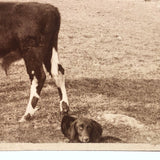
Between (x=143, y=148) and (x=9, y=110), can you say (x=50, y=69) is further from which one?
(x=143, y=148)

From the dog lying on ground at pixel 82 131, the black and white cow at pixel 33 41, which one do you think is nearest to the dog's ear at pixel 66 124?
the dog lying on ground at pixel 82 131

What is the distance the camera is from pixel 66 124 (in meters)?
4.59

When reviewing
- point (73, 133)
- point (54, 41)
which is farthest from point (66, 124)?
point (54, 41)

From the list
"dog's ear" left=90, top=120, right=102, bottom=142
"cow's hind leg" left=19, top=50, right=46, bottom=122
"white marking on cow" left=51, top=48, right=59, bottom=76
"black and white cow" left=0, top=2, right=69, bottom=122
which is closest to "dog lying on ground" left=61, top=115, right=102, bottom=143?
"dog's ear" left=90, top=120, right=102, bottom=142

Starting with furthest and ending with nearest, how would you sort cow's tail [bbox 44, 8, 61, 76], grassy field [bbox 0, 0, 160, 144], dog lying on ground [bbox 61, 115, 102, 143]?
cow's tail [bbox 44, 8, 61, 76] < grassy field [bbox 0, 0, 160, 144] < dog lying on ground [bbox 61, 115, 102, 143]

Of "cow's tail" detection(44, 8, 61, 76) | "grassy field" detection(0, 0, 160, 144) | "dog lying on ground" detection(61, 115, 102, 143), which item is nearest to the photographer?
"dog lying on ground" detection(61, 115, 102, 143)

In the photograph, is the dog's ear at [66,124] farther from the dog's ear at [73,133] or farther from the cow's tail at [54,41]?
the cow's tail at [54,41]

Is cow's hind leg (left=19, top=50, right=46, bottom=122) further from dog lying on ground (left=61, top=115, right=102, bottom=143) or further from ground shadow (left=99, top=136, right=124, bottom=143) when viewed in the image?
ground shadow (left=99, top=136, right=124, bottom=143)

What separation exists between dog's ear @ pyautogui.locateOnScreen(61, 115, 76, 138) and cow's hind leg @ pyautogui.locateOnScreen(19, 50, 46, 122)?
290 millimetres

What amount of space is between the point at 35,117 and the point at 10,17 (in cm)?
96

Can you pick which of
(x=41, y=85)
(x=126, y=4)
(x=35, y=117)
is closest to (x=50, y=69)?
(x=41, y=85)

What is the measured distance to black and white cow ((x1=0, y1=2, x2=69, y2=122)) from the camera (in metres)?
4.71

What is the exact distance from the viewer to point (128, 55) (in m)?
4.85

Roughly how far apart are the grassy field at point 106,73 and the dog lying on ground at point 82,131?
0.08 metres
